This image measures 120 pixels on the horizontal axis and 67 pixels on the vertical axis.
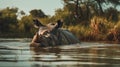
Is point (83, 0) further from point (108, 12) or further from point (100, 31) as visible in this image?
point (100, 31)

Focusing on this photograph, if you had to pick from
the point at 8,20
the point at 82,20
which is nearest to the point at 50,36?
the point at 82,20

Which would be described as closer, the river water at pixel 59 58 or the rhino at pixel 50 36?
the river water at pixel 59 58

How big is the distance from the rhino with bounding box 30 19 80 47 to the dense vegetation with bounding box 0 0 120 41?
7.64 m

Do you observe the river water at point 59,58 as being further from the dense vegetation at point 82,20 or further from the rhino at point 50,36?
the dense vegetation at point 82,20

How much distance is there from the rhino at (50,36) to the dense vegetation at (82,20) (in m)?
7.64

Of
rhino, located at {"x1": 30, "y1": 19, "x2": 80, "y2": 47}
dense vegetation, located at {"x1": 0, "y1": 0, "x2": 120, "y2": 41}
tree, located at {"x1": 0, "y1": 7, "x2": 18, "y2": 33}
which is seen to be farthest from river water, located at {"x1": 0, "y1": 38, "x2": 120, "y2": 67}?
tree, located at {"x1": 0, "y1": 7, "x2": 18, "y2": 33}

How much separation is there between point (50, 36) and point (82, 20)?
26.8 meters

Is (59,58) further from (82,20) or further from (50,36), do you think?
(82,20)

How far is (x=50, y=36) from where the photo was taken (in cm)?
2003

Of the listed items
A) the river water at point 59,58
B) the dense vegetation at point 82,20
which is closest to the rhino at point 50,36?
the river water at point 59,58

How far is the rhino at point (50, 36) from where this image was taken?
19.0 metres

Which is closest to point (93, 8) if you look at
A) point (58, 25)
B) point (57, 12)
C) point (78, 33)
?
point (57, 12)

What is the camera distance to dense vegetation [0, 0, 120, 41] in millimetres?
31719

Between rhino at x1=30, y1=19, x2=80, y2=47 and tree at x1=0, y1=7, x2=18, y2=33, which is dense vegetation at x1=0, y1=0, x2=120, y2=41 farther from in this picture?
rhino at x1=30, y1=19, x2=80, y2=47
